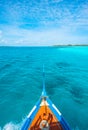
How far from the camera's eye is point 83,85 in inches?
635

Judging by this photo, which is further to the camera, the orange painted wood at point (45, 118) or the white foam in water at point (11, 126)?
the white foam in water at point (11, 126)

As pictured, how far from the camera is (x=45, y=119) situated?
24.0 ft

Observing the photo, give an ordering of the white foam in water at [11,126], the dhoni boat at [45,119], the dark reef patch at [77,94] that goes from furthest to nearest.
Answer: the dark reef patch at [77,94] < the white foam in water at [11,126] < the dhoni boat at [45,119]

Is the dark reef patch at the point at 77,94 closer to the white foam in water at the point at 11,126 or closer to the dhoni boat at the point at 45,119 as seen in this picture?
the dhoni boat at the point at 45,119

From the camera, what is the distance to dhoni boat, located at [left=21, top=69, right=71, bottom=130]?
695 cm

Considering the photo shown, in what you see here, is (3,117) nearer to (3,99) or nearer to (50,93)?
(3,99)

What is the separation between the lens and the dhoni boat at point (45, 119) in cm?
695

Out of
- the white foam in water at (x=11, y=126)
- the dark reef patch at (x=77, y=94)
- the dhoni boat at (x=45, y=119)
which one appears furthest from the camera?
the dark reef patch at (x=77, y=94)

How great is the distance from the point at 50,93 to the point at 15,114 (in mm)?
4046

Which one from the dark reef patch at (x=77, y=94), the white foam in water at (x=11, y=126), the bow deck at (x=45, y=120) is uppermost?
the bow deck at (x=45, y=120)

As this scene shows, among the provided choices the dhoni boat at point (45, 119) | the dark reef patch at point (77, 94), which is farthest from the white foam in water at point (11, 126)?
the dark reef patch at point (77, 94)

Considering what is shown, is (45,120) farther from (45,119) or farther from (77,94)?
(77,94)

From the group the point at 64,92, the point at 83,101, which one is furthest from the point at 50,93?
the point at 83,101

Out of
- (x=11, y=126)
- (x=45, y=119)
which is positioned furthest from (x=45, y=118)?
(x=11, y=126)
